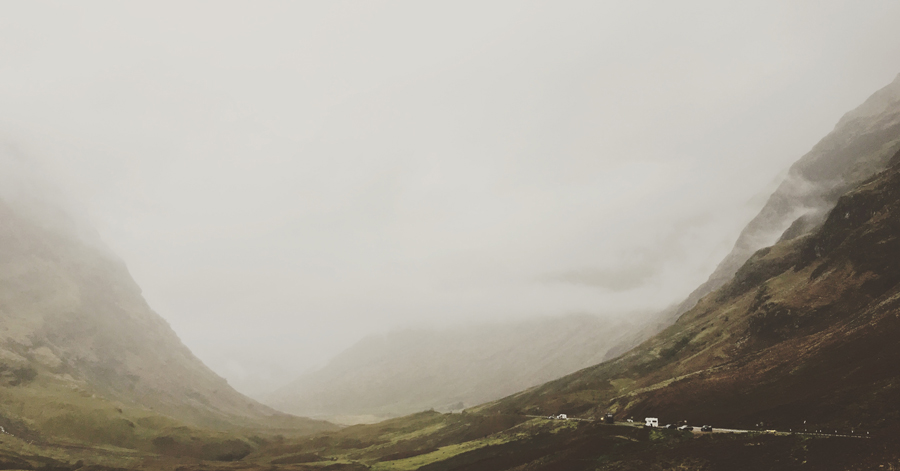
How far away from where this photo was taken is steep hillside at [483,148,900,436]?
62281 millimetres

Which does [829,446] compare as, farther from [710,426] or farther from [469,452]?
[469,452]

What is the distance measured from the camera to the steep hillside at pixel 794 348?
62281 mm

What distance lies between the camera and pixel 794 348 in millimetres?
87750

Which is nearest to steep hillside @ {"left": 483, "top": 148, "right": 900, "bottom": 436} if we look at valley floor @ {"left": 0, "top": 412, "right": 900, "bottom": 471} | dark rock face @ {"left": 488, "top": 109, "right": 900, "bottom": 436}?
dark rock face @ {"left": 488, "top": 109, "right": 900, "bottom": 436}

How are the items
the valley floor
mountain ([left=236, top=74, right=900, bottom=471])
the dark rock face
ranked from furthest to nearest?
1. the dark rock face
2. mountain ([left=236, top=74, right=900, bottom=471])
3. the valley floor

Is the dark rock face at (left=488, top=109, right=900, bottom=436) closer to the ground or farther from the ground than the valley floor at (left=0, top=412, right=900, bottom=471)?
farther from the ground

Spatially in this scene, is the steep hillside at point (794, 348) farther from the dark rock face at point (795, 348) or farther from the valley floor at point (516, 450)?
the valley floor at point (516, 450)

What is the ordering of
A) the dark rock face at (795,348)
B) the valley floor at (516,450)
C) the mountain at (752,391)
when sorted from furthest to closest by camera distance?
the dark rock face at (795,348) → the mountain at (752,391) → the valley floor at (516,450)

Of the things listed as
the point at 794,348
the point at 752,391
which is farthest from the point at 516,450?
the point at 794,348

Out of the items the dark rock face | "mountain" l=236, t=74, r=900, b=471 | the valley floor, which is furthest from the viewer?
the dark rock face

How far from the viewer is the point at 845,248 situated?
11106cm

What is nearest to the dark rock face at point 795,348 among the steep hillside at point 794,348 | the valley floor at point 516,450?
the steep hillside at point 794,348

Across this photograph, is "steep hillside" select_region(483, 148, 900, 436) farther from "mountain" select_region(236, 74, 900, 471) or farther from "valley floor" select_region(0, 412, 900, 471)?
"valley floor" select_region(0, 412, 900, 471)

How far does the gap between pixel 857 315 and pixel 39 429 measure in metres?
235
